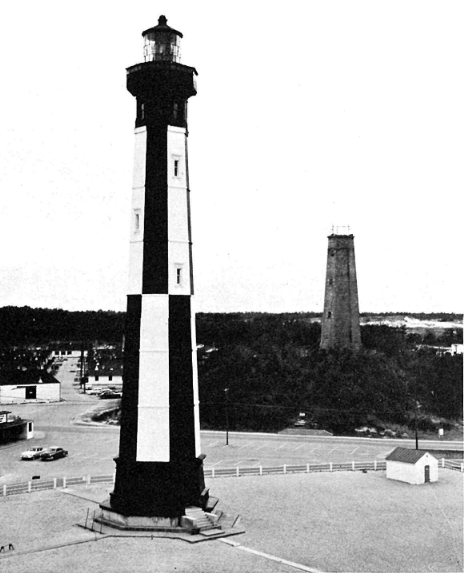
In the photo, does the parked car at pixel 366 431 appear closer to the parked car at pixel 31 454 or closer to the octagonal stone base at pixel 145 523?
the parked car at pixel 31 454

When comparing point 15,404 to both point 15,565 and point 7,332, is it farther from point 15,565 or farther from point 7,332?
point 15,565

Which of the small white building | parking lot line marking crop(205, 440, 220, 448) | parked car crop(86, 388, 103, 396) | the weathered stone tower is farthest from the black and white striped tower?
parked car crop(86, 388, 103, 396)

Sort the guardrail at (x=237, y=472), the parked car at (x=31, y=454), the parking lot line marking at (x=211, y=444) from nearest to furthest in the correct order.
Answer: the guardrail at (x=237, y=472), the parked car at (x=31, y=454), the parking lot line marking at (x=211, y=444)

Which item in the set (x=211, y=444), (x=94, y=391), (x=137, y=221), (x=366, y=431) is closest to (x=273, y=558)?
(x=137, y=221)

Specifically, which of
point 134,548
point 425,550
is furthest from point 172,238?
point 425,550

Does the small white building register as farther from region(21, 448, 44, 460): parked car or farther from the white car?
the white car

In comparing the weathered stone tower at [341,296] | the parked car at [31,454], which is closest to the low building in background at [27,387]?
the weathered stone tower at [341,296]
